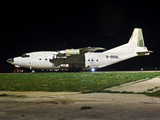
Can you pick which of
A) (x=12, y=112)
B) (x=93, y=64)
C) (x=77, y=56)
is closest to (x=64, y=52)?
(x=77, y=56)

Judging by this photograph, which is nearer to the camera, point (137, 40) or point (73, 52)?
point (73, 52)

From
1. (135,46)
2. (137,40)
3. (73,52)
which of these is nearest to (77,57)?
(73,52)

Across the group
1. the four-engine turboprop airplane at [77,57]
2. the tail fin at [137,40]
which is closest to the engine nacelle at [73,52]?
the four-engine turboprop airplane at [77,57]

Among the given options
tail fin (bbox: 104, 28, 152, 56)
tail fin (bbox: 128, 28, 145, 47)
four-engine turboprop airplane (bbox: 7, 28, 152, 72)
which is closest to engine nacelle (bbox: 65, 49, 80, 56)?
four-engine turboprop airplane (bbox: 7, 28, 152, 72)

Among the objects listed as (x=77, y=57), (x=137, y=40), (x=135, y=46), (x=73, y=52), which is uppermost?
(x=137, y=40)

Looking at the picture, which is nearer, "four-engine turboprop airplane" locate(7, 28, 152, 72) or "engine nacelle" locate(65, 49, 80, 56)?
"engine nacelle" locate(65, 49, 80, 56)

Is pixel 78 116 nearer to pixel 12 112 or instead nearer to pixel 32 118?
pixel 32 118

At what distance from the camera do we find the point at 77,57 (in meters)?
33.2

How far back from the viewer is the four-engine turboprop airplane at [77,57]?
106 feet

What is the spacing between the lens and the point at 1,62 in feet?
231

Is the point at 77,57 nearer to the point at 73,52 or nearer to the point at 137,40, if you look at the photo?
the point at 73,52

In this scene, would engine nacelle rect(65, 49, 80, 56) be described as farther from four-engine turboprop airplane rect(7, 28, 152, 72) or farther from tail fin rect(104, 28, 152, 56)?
tail fin rect(104, 28, 152, 56)

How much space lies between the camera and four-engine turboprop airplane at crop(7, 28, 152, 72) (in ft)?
106

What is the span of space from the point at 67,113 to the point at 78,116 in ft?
1.86
